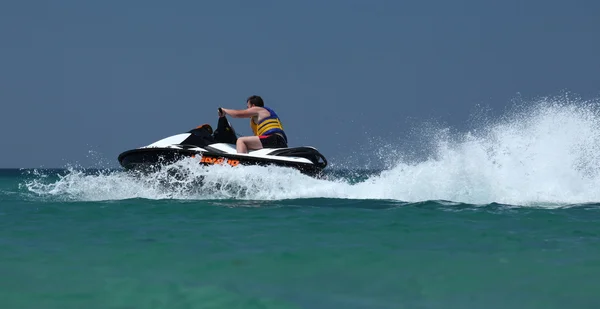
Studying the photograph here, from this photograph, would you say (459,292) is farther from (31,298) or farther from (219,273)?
(31,298)

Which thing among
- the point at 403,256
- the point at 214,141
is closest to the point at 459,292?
the point at 403,256

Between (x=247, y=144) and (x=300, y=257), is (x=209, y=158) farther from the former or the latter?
(x=300, y=257)

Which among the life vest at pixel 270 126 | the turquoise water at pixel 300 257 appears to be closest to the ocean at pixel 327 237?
the turquoise water at pixel 300 257

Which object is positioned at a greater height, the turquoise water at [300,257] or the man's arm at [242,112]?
the man's arm at [242,112]

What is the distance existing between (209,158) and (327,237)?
13.7 ft

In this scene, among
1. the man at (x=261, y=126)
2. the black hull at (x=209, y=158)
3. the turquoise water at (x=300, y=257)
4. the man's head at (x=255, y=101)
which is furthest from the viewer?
the man's head at (x=255, y=101)

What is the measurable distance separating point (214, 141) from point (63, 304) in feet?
22.0

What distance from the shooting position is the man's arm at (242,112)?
10.4m

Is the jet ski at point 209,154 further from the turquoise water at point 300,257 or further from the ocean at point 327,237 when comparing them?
the turquoise water at point 300,257

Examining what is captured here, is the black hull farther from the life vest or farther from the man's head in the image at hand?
the man's head

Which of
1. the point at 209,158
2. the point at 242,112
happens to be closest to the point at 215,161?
the point at 209,158

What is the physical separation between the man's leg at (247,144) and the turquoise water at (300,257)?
2055 mm

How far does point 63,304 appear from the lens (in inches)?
155

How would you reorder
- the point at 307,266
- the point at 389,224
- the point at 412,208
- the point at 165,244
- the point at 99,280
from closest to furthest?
1. the point at 99,280
2. the point at 307,266
3. the point at 165,244
4. the point at 389,224
5. the point at 412,208
